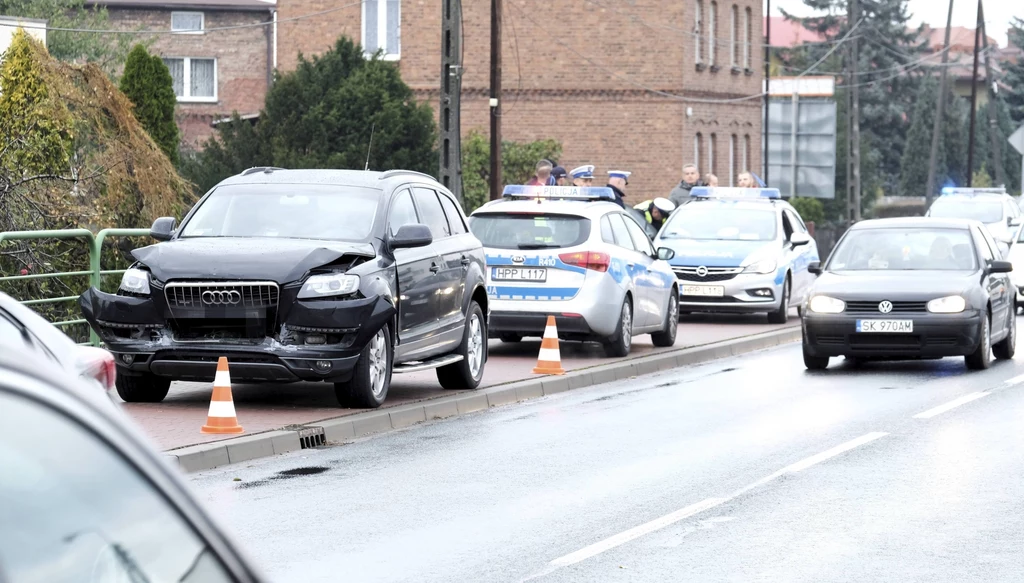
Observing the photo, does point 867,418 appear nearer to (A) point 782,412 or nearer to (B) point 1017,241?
(A) point 782,412

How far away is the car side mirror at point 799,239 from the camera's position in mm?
24562

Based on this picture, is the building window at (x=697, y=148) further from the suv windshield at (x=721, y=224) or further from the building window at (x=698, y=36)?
the suv windshield at (x=721, y=224)

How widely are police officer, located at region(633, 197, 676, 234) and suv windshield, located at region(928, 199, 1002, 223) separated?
16.9 m

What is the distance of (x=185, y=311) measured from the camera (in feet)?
40.0

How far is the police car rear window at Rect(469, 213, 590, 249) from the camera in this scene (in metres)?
17.8

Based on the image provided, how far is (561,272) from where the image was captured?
57.8ft

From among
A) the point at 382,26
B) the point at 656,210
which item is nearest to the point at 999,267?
the point at 656,210

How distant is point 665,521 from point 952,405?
250 inches

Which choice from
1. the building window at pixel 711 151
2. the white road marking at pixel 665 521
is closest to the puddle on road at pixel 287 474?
the white road marking at pixel 665 521

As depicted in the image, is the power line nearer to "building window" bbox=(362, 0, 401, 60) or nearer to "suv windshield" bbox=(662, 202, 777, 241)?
"building window" bbox=(362, 0, 401, 60)

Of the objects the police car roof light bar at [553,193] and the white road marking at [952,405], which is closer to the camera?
the white road marking at [952,405]

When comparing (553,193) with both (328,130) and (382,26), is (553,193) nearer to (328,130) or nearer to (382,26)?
(328,130)

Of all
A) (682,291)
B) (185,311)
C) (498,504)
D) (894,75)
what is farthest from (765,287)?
(894,75)

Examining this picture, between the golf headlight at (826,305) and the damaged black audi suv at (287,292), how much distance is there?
4.51m
